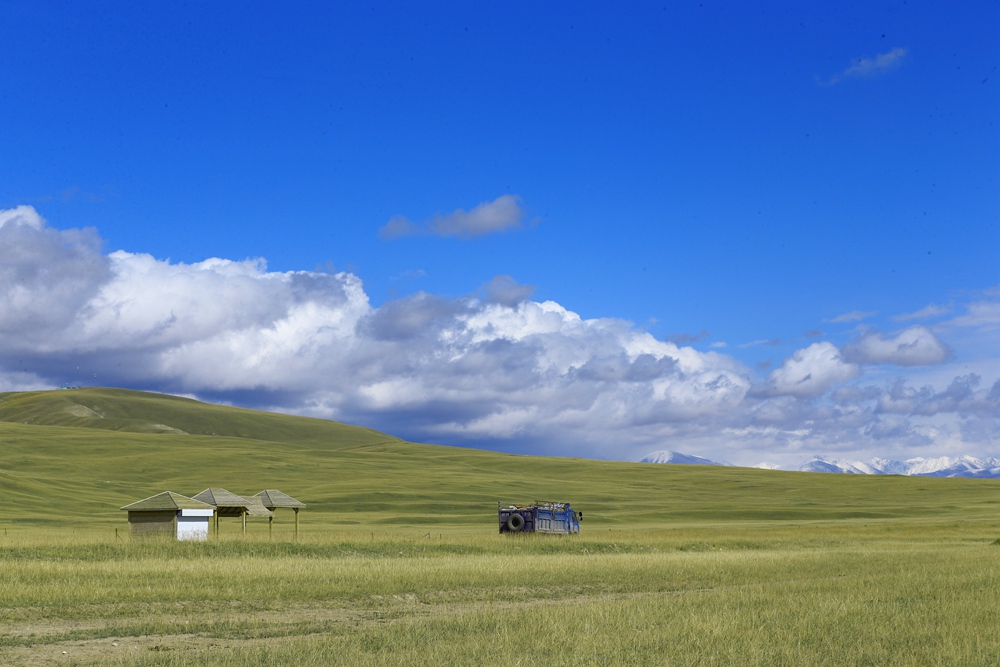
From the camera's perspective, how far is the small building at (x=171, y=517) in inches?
1965

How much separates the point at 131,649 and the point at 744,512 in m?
86.5

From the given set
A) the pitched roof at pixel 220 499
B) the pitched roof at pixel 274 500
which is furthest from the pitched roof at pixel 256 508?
the pitched roof at pixel 220 499

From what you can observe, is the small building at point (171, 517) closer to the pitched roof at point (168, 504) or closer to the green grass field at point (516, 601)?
the pitched roof at point (168, 504)

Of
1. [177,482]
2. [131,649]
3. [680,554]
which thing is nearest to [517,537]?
[680,554]

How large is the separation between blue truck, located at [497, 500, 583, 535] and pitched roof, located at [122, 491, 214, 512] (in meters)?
15.9

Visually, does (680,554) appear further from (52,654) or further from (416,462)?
(416,462)

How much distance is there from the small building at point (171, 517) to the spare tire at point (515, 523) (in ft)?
52.8

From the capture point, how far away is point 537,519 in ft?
184

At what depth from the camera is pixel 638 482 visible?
486 feet

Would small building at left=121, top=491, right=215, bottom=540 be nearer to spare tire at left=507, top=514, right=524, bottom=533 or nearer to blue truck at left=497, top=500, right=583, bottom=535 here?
blue truck at left=497, top=500, right=583, bottom=535

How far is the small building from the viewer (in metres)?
49.9

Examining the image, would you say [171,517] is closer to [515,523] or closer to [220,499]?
[220,499]

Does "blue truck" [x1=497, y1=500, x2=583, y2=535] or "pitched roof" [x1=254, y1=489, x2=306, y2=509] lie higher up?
"pitched roof" [x1=254, y1=489, x2=306, y2=509]

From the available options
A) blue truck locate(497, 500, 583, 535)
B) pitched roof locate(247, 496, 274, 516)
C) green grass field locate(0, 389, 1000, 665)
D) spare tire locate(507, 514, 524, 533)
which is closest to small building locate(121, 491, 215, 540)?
pitched roof locate(247, 496, 274, 516)
